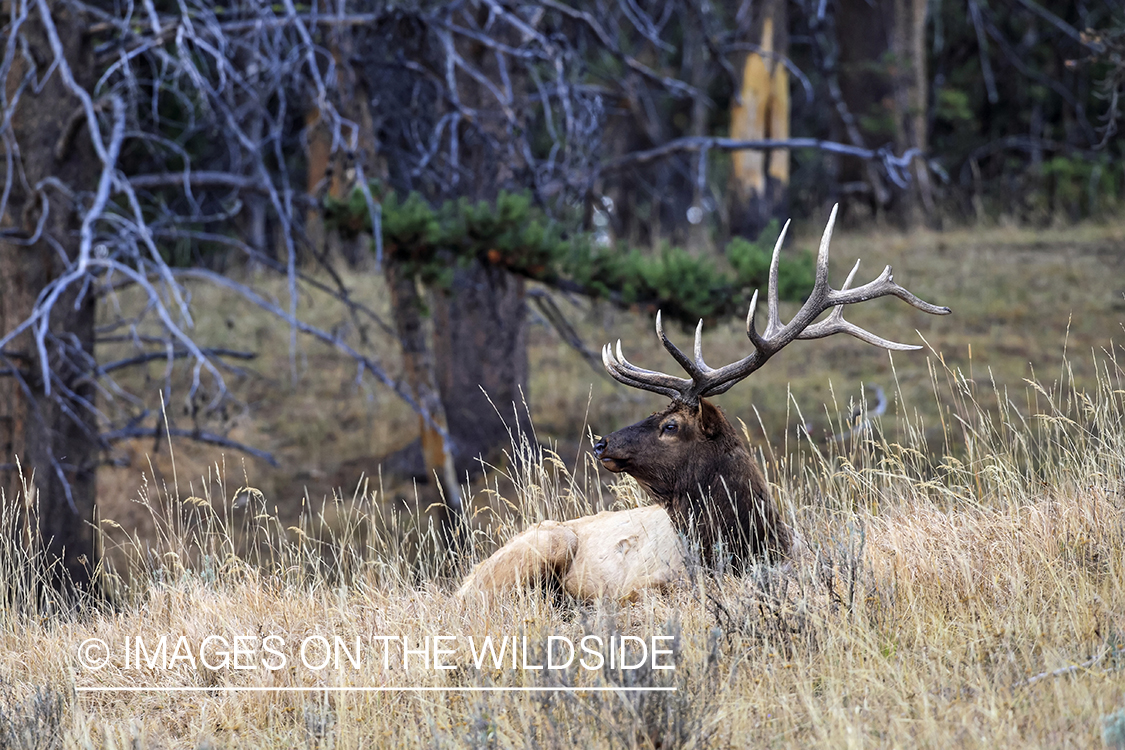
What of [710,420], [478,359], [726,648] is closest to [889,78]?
[478,359]

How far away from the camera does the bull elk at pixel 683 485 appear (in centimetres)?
515

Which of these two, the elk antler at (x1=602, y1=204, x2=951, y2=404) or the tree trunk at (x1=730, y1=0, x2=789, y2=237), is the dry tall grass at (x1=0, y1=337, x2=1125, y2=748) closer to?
the elk antler at (x1=602, y1=204, x2=951, y2=404)

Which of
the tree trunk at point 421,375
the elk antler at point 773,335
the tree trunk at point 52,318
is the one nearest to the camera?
the elk antler at point 773,335

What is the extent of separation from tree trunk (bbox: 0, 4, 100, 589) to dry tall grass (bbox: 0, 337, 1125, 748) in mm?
2403

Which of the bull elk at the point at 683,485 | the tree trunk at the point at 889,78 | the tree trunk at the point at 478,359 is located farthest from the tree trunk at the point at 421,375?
the tree trunk at the point at 889,78

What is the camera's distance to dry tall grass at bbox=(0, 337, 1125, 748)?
3539mm

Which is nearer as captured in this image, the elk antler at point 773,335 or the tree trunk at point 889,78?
the elk antler at point 773,335

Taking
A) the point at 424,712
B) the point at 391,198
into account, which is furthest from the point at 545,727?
the point at 391,198

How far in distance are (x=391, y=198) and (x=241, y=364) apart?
7356mm

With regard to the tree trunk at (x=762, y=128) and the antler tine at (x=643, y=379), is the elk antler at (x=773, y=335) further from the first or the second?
the tree trunk at (x=762, y=128)

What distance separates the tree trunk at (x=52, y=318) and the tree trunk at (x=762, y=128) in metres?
10.1

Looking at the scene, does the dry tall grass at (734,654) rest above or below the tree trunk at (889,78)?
below

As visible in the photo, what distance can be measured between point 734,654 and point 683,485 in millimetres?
1294

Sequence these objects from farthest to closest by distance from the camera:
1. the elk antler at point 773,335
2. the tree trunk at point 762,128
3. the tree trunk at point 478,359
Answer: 1. the tree trunk at point 762,128
2. the tree trunk at point 478,359
3. the elk antler at point 773,335
